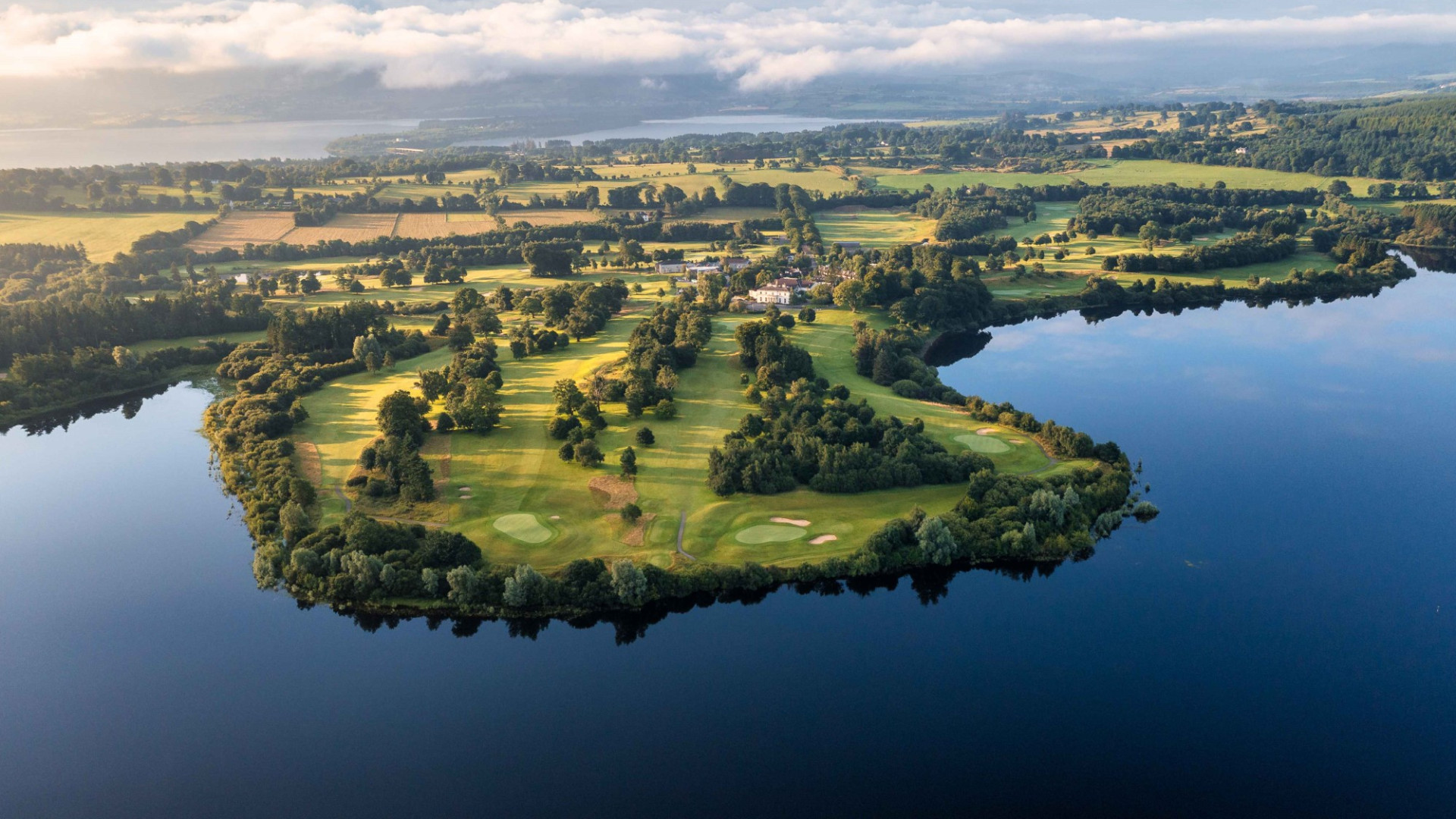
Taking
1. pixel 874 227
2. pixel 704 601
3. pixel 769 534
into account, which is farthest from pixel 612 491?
pixel 874 227

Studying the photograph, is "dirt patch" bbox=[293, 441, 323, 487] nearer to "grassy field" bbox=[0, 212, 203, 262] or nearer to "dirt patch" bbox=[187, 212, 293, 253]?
"grassy field" bbox=[0, 212, 203, 262]

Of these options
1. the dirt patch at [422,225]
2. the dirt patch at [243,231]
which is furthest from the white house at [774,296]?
the dirt patch at [243,231]

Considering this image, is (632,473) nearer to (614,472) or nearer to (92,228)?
(614,472)

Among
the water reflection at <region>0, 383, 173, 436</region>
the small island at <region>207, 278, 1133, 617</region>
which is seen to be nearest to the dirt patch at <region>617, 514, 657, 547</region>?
the small island at <region>207, 278, 1133, 617</region>

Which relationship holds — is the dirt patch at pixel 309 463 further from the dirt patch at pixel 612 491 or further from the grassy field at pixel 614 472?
the dirt patch at pixel 612 491

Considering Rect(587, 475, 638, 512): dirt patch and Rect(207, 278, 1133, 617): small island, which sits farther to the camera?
Rect(587, 475, 638, 512): dirt patch

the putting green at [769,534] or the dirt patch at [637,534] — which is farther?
the putting green at [769,534]

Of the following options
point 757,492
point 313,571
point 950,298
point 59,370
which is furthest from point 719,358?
point 59,370
